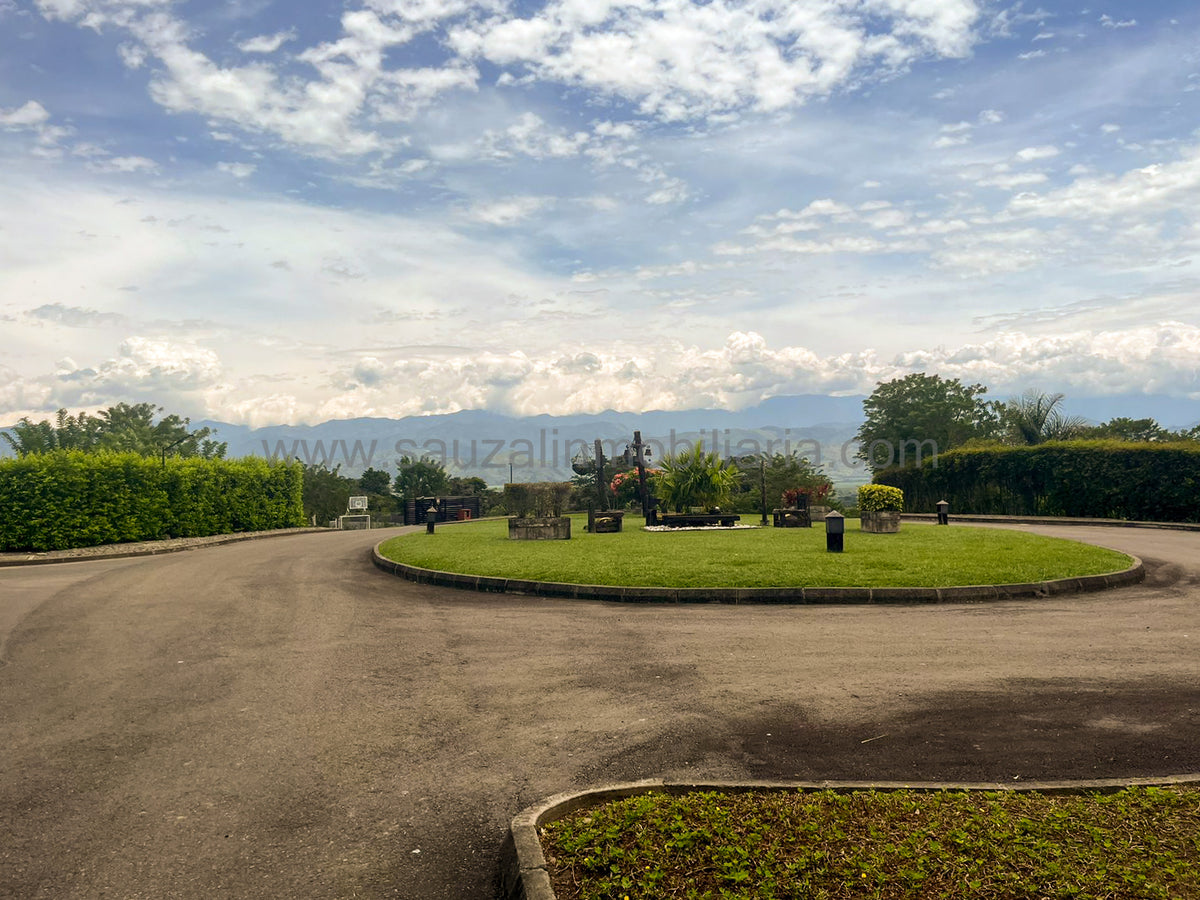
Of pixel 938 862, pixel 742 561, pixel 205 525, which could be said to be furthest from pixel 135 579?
pixel 938 862

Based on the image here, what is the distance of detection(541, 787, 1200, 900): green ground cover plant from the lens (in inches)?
135

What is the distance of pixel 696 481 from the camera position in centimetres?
2733

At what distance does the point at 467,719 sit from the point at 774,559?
Result: 31.5 ft

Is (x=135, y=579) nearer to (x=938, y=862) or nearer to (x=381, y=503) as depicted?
(x=938, y=862)

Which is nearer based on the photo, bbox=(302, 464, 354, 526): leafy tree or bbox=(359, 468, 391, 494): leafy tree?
bbox=(302, 464, 354, 526): leafy tree

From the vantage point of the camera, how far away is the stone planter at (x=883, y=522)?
22.5m

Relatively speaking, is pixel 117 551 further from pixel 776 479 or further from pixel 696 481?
pixel 776 479

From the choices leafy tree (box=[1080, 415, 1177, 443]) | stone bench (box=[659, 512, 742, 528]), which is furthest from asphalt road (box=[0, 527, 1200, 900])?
leafy tree (box=[1080, 415, 1177, 443])

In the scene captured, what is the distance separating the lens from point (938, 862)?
3.63 metres

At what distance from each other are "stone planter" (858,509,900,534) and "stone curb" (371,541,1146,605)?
30.8ft

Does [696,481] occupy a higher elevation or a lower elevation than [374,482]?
higher

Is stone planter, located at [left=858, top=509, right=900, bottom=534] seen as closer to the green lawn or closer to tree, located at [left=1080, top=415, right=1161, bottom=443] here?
the green lawn

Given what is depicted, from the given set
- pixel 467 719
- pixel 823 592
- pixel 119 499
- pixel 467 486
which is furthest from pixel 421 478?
pixel 467 719

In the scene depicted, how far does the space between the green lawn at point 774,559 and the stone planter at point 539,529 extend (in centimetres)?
75
